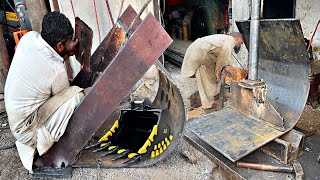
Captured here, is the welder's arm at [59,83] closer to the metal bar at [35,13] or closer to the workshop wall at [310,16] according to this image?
the metal bar at [35,13]

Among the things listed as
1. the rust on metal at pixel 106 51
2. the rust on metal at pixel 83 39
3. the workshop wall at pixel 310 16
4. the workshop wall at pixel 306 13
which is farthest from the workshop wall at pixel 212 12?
the rust on metal at pixel 83 39

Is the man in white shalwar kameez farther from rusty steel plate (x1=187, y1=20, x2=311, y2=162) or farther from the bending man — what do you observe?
the bending man

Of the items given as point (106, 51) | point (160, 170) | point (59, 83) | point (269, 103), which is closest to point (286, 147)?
point (269, 103)

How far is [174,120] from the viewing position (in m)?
2.65

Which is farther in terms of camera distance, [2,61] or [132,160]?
[2,61]

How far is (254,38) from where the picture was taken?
2.83 metres

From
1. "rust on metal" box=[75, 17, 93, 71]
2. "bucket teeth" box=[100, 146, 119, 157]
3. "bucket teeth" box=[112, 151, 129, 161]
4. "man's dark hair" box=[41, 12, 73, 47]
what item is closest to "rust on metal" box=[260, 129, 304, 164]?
"bucket teeth" box=[112, 151, 129, 161]

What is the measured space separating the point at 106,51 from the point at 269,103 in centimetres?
203

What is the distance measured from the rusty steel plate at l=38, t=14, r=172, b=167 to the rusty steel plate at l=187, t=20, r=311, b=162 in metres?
1.29

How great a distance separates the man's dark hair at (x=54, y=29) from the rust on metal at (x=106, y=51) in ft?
2.10

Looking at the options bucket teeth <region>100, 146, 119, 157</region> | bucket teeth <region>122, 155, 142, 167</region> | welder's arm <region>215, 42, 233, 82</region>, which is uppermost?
welder's arm <region>215, 42, 233, 82</region>

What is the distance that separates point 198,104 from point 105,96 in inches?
138

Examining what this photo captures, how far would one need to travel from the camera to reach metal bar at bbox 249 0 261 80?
8.94ft

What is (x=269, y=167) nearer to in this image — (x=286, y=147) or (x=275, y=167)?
(x=275, y=167)
